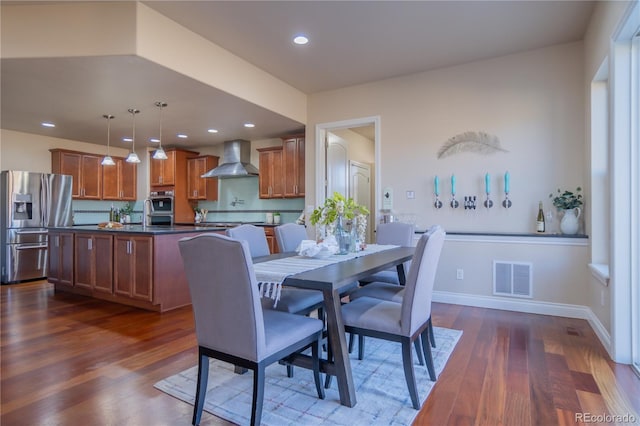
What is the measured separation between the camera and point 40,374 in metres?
2.32

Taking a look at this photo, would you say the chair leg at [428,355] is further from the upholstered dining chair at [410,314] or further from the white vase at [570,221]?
the white vase at [570,221]

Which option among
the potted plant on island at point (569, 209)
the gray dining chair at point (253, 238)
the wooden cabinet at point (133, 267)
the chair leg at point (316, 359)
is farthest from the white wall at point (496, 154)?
the wooden cabinet at point (133, 267)

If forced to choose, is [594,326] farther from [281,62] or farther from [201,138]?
[201,138]

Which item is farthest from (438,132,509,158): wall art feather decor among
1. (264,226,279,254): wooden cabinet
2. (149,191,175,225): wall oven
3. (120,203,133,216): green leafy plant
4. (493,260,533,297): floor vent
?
(120,203,133,216): green leafy plant

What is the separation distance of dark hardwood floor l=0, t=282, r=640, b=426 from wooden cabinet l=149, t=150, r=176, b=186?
361 centimetres

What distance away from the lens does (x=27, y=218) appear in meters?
5.55

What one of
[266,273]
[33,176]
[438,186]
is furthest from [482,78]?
[33,176]

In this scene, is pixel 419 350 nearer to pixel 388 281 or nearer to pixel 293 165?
pixel 388 281

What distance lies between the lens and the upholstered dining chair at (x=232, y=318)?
160cm

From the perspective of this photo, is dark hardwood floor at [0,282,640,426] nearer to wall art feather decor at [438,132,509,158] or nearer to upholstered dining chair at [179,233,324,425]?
upholstered dining chair at [179,233,324,425]

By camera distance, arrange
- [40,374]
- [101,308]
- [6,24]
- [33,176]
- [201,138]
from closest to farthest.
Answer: [40,374]
[6,24]
[101,308]
[33,176]
[201,138]

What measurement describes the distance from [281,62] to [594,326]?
13.6 ft

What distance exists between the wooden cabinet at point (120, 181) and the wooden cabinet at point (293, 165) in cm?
372

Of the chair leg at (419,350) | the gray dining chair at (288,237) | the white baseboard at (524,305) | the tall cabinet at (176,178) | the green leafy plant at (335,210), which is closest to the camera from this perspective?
the chair leg at (419,350)
